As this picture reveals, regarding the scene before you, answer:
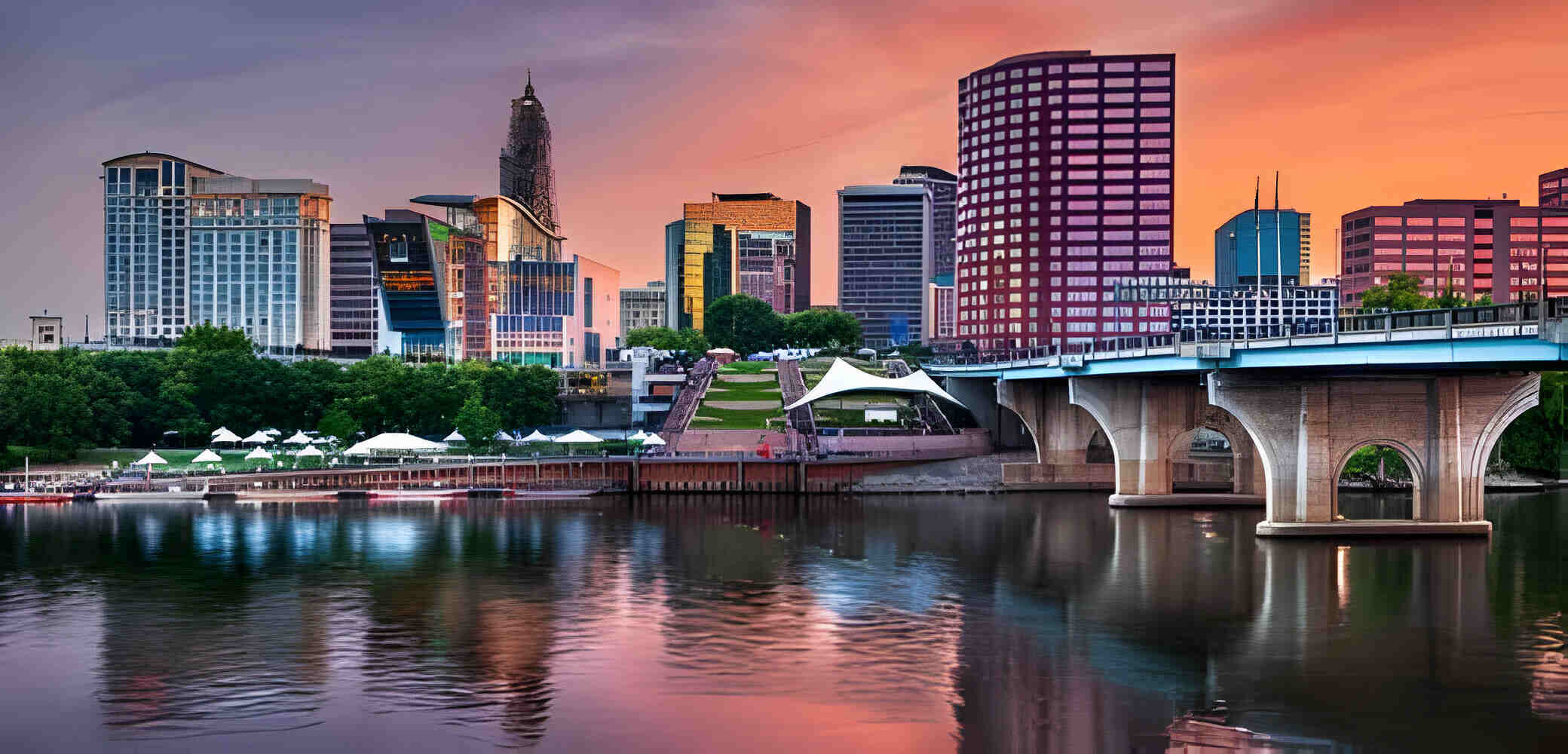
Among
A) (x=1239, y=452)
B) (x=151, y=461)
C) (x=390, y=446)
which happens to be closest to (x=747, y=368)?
(x=390, y=446)

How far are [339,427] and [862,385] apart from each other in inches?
1920

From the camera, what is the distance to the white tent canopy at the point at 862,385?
12794cm

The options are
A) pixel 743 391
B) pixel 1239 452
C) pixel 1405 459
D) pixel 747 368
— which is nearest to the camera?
pixel 1405 459

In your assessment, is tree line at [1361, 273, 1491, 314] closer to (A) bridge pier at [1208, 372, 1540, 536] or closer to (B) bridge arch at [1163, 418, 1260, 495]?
(B) bridge arch at [1163, 418, 1260, 495]

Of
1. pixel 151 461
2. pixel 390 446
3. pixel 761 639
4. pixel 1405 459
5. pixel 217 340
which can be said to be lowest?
pixel 761 639

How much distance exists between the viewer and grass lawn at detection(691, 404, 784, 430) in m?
133

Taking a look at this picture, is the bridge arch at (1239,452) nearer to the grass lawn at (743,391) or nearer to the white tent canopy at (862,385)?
the white tent canopy at (862,385)

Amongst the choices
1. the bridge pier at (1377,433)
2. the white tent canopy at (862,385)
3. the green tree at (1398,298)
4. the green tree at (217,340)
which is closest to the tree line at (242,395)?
Answer: the white tent canopy at (862,385)

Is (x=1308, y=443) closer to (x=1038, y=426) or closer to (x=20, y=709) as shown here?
(x=1038, y=426)

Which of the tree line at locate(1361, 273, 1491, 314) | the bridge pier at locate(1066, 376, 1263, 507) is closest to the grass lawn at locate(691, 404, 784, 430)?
the bridge pier at locate(1066, 376, 1263, 507)

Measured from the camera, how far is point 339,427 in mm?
130250

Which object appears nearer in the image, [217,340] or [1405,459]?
[1405,459]

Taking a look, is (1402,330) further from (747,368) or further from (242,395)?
(747,368)

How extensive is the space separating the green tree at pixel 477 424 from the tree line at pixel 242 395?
0.16m
